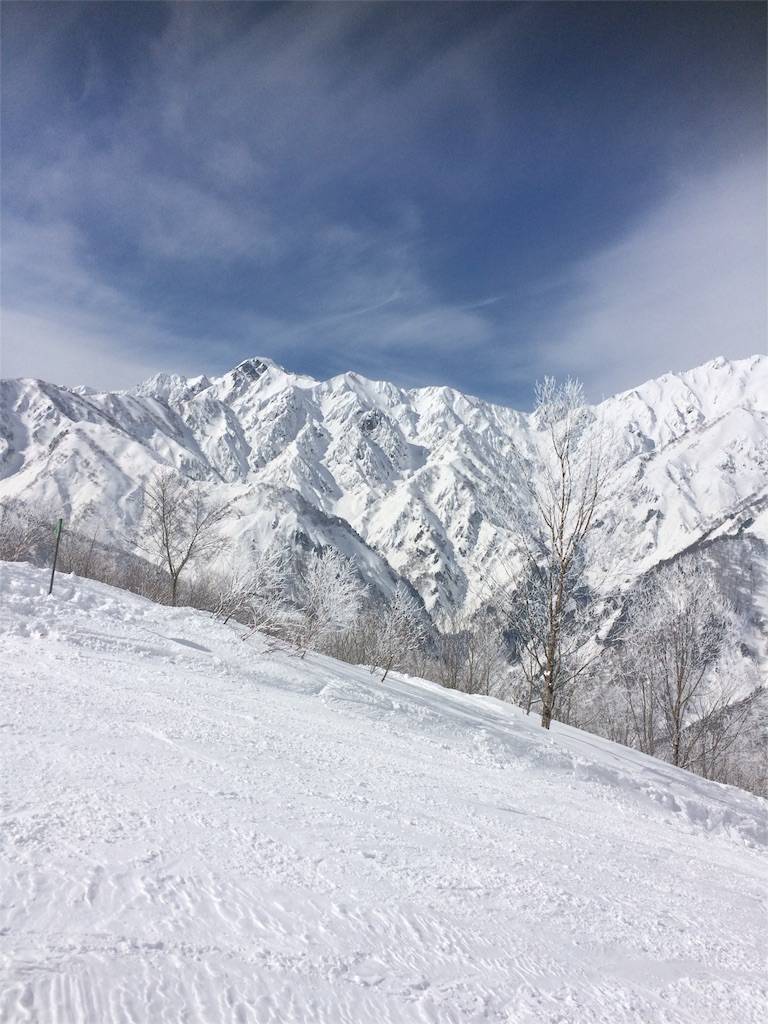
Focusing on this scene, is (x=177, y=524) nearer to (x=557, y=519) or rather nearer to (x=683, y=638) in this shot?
(x=557, y=519)

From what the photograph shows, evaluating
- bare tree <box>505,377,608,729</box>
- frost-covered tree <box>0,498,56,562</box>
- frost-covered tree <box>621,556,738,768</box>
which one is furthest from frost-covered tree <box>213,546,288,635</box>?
frost-covered tree <box>621,556,738,768</box>

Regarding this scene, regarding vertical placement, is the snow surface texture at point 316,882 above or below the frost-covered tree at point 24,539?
below

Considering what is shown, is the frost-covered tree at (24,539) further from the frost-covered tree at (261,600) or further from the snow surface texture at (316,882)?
the snow surface texture at (316,882)

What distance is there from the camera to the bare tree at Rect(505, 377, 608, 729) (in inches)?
563

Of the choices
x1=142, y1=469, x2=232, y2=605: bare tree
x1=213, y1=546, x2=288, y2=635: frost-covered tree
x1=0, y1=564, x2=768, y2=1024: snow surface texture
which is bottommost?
x1=0, y1=564, x2=768, y2=1024: snow surface texture

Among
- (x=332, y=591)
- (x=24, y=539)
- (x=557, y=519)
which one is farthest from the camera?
(x=332, y=591)

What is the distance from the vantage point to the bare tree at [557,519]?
14297 mm

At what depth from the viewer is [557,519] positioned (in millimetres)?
14672

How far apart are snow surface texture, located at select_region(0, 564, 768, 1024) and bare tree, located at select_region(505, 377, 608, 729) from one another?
676cm

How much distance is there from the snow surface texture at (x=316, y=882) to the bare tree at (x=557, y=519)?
22.2ft

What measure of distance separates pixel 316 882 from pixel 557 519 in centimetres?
1240

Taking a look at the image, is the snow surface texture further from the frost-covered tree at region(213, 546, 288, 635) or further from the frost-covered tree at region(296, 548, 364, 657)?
the frost-covered tree at region(296, 548, 364, 657)

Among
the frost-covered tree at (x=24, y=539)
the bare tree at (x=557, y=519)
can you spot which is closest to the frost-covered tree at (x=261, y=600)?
the bare tree at (x=557, y=519)

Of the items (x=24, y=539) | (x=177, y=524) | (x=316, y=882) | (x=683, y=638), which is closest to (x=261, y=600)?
(x=316, y=882)
